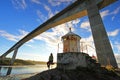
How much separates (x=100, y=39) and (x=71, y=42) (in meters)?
4.65

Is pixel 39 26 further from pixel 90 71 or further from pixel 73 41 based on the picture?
pixel 90 71

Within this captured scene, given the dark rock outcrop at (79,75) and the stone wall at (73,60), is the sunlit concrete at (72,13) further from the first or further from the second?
the dark rock outcrop at (79,75)

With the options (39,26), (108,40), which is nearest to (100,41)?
(108,40)

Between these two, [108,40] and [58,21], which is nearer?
[108,40]

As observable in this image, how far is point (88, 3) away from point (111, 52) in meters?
5.76

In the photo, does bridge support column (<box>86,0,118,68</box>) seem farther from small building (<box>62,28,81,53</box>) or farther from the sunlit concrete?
small building (<box>62,28,81,53</box>)

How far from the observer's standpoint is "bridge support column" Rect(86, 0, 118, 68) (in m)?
8.79

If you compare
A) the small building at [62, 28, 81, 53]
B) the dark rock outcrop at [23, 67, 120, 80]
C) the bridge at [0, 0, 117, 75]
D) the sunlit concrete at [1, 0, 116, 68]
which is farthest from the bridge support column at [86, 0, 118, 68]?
the small building at [62, 28, 81, 53]

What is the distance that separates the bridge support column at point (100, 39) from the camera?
8.79 metres

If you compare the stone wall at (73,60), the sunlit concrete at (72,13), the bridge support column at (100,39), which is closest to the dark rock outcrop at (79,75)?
the stone wall at (73,60)

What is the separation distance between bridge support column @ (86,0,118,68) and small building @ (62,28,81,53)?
385 centimetres

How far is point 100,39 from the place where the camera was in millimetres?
9508

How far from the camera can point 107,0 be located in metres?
11.1

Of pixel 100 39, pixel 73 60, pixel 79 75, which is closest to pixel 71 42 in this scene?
pixel 100 39
